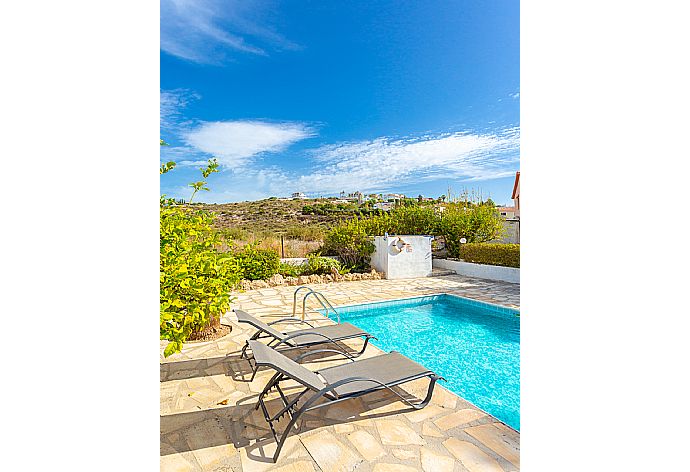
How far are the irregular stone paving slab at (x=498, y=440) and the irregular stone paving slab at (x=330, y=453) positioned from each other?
0.86 metres

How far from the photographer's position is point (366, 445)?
2.66 meters

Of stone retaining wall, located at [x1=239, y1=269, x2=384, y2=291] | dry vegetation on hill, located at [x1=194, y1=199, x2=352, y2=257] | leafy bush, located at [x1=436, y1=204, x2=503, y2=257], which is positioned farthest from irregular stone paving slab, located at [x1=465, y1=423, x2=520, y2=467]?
dry vegetation on hill, located at [x1=194, y1=199, x2=352, y2=257]

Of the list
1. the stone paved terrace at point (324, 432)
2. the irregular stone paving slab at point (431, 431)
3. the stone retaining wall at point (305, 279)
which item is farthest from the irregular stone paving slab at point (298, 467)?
the stone retaining wall at point (305, 279)

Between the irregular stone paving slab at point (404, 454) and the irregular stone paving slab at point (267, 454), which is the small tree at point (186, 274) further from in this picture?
the irregular stone paving slab at point (404, 454)

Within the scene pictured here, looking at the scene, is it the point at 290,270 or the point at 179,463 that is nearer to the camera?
the point at 179,463

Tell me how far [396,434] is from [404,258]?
838cm

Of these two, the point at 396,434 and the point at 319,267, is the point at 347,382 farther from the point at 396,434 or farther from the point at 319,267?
the point at 319,267

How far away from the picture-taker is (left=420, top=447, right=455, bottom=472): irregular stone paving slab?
7.85 ft

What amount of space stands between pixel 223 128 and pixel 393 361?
58.8ft

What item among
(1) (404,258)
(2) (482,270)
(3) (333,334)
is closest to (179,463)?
(3) (333,334)

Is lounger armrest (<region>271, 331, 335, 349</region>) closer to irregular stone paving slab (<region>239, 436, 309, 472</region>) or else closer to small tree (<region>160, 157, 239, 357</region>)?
small tree (<region>160, 157, 239, 357</region>)
